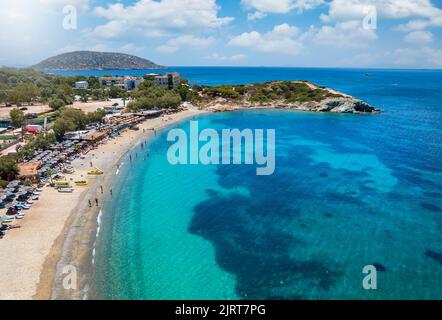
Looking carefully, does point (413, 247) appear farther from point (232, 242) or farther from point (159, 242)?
point (159, 242)

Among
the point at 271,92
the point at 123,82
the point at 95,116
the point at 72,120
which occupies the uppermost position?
the point at 123,82

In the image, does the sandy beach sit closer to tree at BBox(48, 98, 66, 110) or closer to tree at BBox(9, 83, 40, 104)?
tree at BBox(48, 98, 66, 110)

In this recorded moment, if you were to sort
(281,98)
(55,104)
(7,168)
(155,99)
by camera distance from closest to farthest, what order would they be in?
(7,168)
(55,104)
(155,99)
(281,98)

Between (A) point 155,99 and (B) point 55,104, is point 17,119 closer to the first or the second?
(B) point 55,104

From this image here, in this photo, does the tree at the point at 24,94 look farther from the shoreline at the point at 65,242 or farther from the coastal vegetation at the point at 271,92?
the shoreline at the point at 65,242

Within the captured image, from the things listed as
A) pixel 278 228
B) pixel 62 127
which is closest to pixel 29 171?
pixel 62 127
